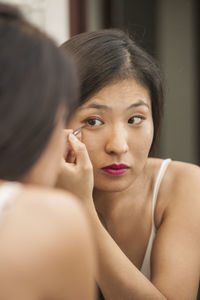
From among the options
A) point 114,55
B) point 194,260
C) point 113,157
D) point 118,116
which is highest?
point 114,55

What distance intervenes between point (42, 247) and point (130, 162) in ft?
2.44

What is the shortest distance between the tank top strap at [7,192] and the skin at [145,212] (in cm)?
58

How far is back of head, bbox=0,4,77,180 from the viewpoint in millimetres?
717

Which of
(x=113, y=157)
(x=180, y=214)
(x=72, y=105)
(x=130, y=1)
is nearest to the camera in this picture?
(x=72, y=105)

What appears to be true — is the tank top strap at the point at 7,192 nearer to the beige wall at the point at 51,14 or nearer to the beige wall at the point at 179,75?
the beige wall at the point at 51,14

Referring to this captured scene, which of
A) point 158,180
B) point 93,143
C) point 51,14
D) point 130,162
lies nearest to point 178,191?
point 158,180

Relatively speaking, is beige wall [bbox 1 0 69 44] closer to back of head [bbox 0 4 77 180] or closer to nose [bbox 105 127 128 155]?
nose [bbox 105 127 128 155]

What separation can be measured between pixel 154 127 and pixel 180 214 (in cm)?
26

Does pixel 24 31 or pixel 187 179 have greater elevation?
pixel 24 31

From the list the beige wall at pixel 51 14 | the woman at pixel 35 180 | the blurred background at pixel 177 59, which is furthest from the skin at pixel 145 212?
the blurred background at pixel 177 59

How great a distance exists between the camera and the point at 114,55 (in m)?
1.40

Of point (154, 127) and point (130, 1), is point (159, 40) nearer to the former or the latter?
point (130, 1)

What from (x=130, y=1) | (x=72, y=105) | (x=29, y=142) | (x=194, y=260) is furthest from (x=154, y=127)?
(x=130, y=1)

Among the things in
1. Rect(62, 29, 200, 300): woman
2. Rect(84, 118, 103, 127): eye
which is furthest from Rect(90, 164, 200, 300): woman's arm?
Rect(84, 118, 103, 127): eye
